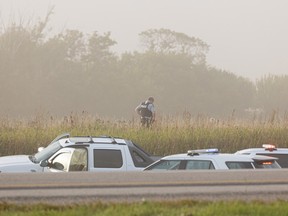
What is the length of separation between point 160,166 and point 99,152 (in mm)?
1705

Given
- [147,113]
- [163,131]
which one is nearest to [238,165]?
[163,131]

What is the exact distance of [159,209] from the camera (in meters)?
9.23

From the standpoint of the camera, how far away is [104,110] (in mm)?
78938

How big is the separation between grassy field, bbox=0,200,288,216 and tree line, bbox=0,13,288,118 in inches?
2424

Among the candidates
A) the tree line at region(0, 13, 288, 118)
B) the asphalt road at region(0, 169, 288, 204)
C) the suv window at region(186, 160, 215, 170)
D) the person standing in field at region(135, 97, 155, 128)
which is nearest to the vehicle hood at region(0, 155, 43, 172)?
the suv window at region(186, 160, 215, 170)

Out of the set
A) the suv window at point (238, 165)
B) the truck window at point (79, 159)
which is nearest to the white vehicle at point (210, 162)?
the suv window at point (238, 165)

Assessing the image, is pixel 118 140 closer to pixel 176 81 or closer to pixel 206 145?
pixel 206 145

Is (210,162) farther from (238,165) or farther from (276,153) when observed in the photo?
(276,153)

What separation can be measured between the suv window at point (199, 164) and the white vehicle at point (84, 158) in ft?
5.17

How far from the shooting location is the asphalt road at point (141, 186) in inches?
408

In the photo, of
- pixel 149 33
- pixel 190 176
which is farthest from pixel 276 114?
pixel 149 33

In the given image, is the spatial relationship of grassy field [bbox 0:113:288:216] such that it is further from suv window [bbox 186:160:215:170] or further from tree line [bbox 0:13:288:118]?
tree line [bbox 0:13:288:118]

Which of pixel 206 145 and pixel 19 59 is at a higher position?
pixel 19 59

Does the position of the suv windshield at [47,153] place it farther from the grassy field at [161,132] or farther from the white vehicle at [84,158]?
the grassy field at [161,132]
